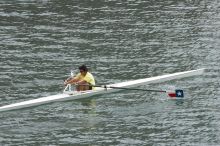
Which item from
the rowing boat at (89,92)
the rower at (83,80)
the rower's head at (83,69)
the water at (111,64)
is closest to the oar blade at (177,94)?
the water at (111,64)

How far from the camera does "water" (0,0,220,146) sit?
104 ft

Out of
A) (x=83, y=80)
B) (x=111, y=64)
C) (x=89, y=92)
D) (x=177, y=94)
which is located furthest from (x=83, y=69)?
(x=111, y=64)

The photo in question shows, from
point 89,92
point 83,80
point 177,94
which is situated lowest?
point 177,94

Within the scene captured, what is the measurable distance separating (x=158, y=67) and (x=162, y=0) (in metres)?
20.8

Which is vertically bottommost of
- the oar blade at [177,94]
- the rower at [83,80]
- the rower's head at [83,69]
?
the oar blade at [177,94]

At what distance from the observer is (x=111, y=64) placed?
141 feet

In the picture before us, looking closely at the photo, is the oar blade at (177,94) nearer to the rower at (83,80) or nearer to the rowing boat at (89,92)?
the rowing boat at (89,92)

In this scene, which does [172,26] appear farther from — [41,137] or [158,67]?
[41,137]

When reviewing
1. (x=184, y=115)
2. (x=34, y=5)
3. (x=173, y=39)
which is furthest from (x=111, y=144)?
(x=34, y=5)

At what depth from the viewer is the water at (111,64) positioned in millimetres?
31562

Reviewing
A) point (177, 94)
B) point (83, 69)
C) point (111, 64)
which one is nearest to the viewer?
point (177, 94)

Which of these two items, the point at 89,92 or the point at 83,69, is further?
the point at 89,92

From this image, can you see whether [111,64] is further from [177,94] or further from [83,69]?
[177,94]

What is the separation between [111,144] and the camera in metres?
29.8
